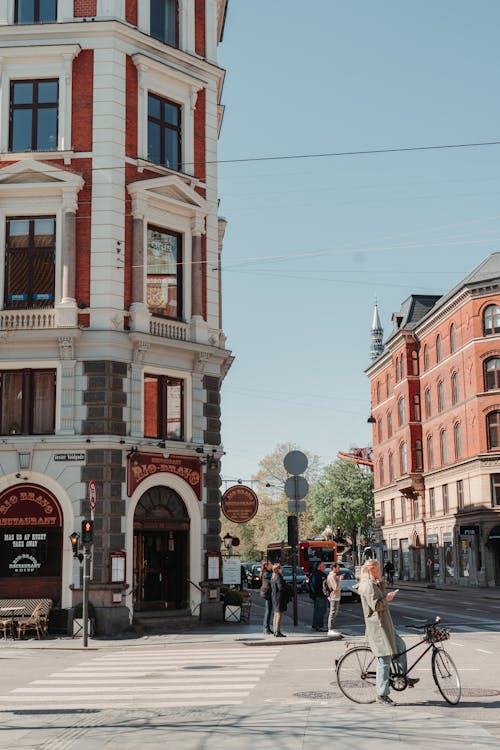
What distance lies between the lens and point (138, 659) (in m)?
18.2

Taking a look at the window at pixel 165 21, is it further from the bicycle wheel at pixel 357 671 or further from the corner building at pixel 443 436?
the corner building at pixel 443 436

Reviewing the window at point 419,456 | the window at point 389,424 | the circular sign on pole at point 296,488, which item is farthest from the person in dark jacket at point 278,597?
the window at point 389,424

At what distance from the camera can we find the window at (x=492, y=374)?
56375mm

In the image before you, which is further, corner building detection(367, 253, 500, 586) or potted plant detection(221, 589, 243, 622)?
corner building detection(367, 253, 500, 586)

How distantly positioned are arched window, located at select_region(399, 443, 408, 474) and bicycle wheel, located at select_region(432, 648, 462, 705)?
5863 cm

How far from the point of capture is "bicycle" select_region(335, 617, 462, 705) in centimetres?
1143

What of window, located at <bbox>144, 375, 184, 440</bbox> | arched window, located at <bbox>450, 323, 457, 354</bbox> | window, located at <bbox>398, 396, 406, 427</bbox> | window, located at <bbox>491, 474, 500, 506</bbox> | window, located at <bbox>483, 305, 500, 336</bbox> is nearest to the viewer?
window, located at <bbox>144, 375, 184, 440</bbox>

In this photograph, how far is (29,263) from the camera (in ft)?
85.5

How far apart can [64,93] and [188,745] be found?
21.5m

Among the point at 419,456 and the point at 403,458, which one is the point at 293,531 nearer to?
the point at 419,456

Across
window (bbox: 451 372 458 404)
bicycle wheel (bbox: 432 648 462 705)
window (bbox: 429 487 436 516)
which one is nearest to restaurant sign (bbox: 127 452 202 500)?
bicycle wheel (bbox: 432 648 462 705)

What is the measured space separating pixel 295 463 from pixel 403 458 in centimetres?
4796

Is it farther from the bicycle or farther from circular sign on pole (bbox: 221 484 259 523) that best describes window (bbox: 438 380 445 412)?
the bicycle

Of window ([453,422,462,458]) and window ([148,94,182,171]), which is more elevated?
window ([148,94,182,171])
